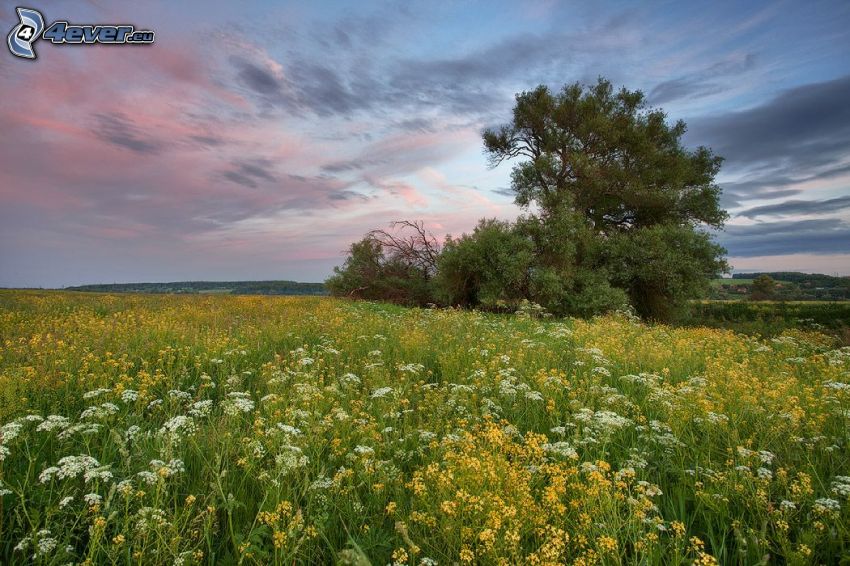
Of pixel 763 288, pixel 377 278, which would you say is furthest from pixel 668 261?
pixel 763 288

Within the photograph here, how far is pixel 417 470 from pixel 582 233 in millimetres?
23420

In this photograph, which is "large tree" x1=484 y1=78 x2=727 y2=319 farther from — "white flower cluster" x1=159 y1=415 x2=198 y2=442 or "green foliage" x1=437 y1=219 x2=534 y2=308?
"white flower cluster" x1=159 y1=415 x2=198 y2=442

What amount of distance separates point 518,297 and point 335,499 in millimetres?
21714

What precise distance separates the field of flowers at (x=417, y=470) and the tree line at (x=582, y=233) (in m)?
16.6

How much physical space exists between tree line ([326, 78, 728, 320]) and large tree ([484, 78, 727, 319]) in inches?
2.7

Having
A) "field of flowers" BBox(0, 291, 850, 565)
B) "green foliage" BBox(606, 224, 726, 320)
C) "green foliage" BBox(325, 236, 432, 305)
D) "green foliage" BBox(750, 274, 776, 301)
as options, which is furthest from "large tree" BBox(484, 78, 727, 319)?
"green foliage" BBox(750, 274, 776, 301)

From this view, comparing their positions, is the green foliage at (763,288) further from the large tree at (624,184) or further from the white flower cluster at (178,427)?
the white flower cluster at (178,427)

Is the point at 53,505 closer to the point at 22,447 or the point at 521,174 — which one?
the point at 22,447

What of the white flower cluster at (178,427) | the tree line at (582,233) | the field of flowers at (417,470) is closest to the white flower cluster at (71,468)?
the field of flowers at (417,470)

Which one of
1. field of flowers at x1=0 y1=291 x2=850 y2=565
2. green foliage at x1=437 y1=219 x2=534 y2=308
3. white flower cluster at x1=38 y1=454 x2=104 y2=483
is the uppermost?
green foliage at x1=437 y1=219 x2=534 y2=308

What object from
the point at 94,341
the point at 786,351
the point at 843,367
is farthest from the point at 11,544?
the point at 786,351

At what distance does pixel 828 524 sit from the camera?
3.52m

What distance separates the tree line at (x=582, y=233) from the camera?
2448cm

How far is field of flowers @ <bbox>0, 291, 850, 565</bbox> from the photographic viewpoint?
10.1ft
